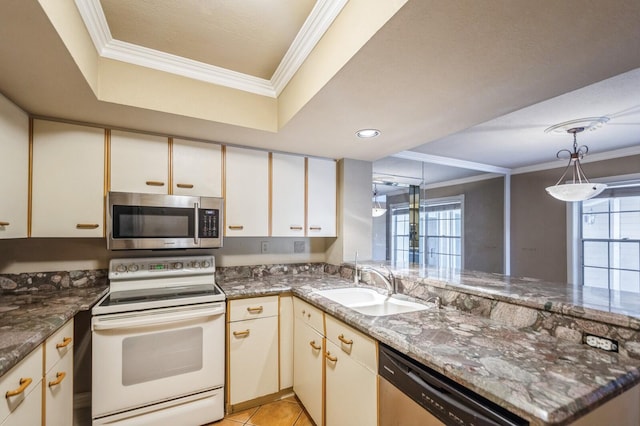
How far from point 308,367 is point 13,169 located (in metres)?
2.09

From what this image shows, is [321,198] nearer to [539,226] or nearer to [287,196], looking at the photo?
[287,196]

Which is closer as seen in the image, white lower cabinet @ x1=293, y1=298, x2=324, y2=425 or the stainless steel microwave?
white lower cabinet @ x1=293, y1=298, x2=324, y2=425

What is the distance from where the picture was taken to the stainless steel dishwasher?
2.74ft

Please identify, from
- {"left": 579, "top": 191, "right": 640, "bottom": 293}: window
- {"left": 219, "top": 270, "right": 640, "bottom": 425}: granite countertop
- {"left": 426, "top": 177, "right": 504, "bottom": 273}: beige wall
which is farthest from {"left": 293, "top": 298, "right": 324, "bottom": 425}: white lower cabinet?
{"left": 579, "top": 191, "right": 640, "bottom": 293}: window

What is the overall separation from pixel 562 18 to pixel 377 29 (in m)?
0.59

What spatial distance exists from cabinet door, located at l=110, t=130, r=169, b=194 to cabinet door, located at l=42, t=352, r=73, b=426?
1.07 m

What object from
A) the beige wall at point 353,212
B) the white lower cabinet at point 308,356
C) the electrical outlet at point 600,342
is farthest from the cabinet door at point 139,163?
the electrical outlet at point 600,342

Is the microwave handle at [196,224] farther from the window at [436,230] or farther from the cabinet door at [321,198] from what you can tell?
the window at [436,230]

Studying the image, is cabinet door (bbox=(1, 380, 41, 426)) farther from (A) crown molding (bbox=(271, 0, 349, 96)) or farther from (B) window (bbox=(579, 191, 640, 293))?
(B) window (bbox=(579, 191, 640, 293))

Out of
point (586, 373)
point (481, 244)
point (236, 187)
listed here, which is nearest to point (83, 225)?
point (236, 187)

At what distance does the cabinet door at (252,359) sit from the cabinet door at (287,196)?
77cm

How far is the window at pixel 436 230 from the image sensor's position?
3832 mm

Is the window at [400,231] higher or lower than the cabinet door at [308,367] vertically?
higher

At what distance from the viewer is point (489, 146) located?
3320 mm
